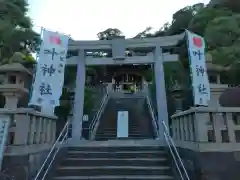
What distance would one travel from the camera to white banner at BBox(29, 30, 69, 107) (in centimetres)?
664

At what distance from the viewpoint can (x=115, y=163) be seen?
5773 millimetres

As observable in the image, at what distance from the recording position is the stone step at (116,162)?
573 centimetres

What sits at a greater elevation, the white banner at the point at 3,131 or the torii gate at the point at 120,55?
the torii gate at the point at 120,55

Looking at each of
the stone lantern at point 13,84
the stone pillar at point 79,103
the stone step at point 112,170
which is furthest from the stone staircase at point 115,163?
the stone lantern at point 13,84

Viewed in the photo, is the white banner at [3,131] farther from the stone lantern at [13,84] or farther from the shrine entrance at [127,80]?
the shrine entrance at [127,80]

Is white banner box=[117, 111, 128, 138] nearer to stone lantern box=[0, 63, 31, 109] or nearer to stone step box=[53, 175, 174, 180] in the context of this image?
stone lantern box=[0, 63, 31, 109]

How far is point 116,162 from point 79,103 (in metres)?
4.22

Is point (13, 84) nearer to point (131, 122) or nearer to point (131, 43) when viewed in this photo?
point (131, 43)

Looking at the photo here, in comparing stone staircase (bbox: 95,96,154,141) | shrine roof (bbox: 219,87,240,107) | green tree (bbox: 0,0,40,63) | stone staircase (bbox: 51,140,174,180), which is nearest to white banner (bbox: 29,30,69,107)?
stone staircase (bbox: 51,140,174,180)

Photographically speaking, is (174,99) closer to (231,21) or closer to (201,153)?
(231,21)

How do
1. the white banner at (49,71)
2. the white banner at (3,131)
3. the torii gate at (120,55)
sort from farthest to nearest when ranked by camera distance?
the torii gate at (120,55) → the white banner at (49,71) → the white banner at (3,131)

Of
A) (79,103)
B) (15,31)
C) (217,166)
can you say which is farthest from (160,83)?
(15,31)

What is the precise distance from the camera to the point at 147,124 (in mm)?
13078

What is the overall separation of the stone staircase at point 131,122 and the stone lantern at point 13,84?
13.9 ft
